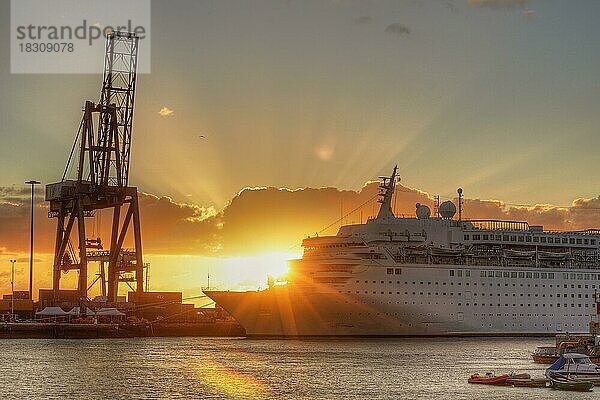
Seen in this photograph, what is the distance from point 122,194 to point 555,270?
4052 cm

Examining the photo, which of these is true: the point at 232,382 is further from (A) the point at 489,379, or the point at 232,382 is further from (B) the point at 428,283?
(B) the point at 428,283

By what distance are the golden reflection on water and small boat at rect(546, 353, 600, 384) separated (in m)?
15.3

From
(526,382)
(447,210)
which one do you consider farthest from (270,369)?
(447,210)

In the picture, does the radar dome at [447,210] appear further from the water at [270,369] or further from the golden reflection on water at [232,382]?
the golden reflection on water at [232,382]

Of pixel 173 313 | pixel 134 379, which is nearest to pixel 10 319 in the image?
pixel 173 313

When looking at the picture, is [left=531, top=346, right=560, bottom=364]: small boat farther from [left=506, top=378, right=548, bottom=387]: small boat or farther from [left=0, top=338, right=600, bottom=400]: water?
[left=506, top=378, right=548, bottom=387]: small boat

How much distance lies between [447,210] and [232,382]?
1635 inches

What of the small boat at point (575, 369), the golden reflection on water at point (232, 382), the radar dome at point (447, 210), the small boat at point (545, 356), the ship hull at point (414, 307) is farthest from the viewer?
the radar dome at point (447, 210)

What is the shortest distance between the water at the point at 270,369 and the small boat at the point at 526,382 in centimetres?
101

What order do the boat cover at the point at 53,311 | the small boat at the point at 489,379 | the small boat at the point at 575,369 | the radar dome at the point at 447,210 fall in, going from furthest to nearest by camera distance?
the boat cover at the point at 53,311 < the radar dome at the point at 447,210 < the small boat at the point at 489,379 < the small boat at the point at 575,369

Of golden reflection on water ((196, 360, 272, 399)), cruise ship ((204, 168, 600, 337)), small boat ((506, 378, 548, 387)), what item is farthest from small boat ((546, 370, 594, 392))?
cruise ship ((204, 168, 600, 337))

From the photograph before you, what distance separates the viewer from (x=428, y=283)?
286 ft

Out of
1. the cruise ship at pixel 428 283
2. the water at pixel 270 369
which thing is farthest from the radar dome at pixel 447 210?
the water at pixel 270 369

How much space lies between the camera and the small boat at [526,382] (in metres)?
57.2
